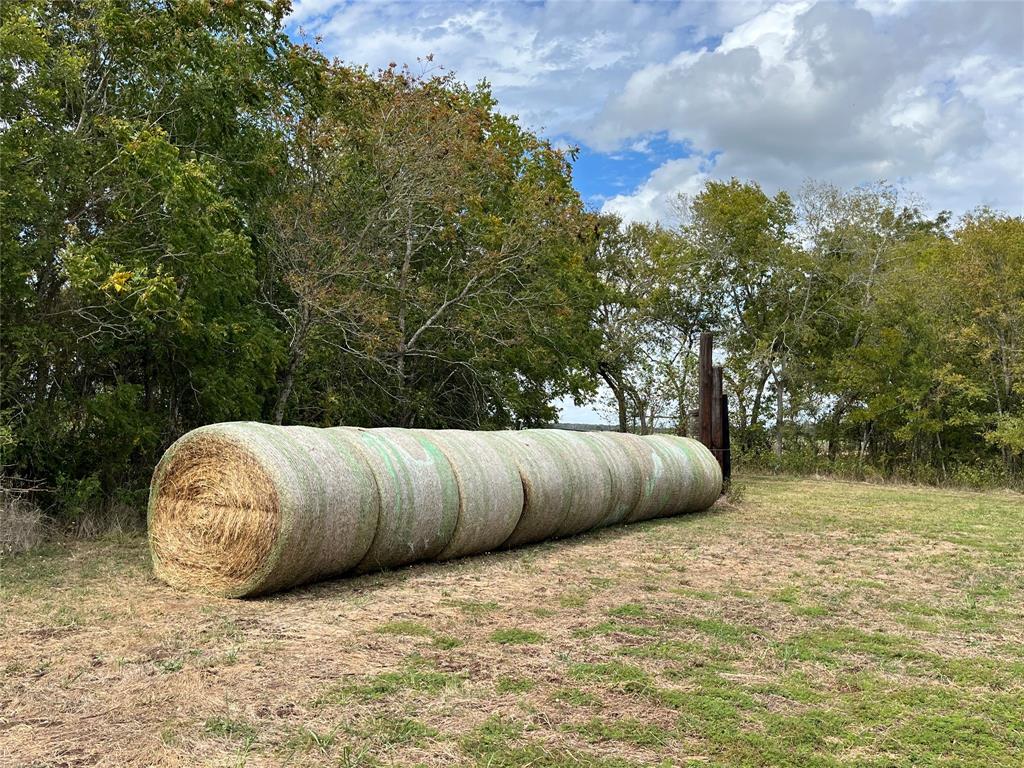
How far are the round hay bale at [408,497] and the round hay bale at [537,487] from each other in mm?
1132

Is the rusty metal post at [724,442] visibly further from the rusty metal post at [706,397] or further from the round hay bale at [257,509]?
the round hay bale at [257,509]

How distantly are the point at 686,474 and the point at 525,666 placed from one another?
7590 mm

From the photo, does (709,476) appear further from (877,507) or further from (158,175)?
(158,175)

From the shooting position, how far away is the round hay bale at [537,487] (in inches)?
345

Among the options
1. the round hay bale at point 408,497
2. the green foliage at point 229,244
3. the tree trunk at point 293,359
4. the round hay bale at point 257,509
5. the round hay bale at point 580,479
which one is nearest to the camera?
the round hay bale at point 257,509

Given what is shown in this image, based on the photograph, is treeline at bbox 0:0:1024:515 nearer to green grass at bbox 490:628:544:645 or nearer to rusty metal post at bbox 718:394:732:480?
rusty metal post at bbox 718:394:732:480

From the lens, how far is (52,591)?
636 centimetres

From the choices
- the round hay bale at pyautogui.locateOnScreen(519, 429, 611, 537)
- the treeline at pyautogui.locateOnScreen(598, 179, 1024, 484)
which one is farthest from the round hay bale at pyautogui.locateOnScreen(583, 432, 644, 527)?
the treeline at pyautogui.locateOnScreen(598, 179, 1024, 484)

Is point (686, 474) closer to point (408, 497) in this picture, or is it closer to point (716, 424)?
Answer: point (716, 424)

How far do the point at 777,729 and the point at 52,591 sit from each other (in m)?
5.33

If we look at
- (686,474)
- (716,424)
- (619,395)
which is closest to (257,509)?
(686,474)

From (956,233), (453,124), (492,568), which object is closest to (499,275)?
(453,124)

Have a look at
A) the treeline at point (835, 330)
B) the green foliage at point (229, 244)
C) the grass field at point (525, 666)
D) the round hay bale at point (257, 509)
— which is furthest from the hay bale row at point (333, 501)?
the treeline at point (835, 330)

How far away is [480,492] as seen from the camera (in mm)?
8031
